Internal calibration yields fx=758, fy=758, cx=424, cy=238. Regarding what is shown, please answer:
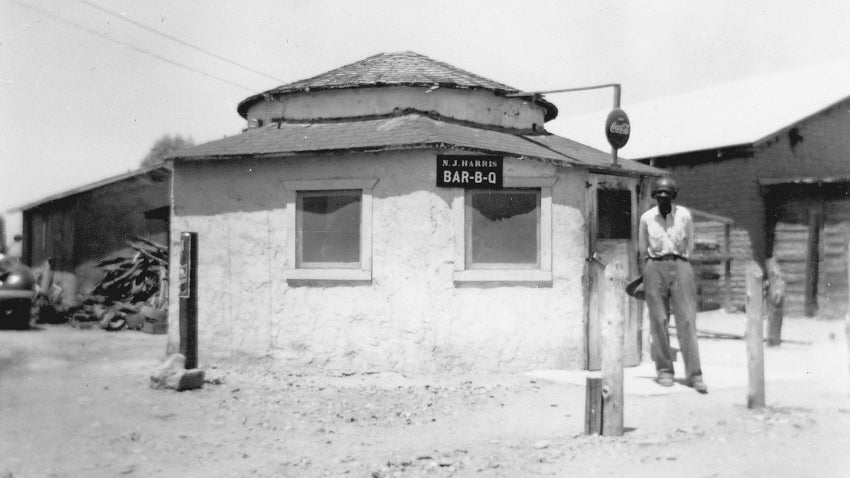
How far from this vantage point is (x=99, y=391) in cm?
882

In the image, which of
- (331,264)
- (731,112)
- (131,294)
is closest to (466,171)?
(331,264)

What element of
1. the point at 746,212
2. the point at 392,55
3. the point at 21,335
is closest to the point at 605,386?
the point at 392,55

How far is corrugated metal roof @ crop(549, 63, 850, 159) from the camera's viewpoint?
63.7 feet

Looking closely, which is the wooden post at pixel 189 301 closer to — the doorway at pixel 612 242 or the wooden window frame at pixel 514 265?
the wooden window frame at pixel 514 265

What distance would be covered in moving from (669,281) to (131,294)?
43.4ft

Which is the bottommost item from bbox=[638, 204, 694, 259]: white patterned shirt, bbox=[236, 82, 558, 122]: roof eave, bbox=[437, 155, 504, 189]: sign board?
bbox=[638, 204, 694, 259]: white patterned shirt

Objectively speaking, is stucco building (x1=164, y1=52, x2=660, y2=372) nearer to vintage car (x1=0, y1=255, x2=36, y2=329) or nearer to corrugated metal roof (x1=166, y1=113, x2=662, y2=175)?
corrugated metal roof (x1=166, y1=113, x2=662, y2=175)

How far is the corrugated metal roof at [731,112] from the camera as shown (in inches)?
764

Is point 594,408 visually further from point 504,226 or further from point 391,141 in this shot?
point 391,141

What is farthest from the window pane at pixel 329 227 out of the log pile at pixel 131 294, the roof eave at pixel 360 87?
the log pile at pixel 131 294

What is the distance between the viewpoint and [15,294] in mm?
15180

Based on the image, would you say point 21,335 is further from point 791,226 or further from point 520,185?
point 791,226

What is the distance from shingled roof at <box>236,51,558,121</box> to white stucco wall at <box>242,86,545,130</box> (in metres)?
0.12

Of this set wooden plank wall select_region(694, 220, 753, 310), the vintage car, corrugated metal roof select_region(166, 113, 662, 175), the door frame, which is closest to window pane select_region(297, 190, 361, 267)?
corrugated metal roof select_region(166, 113, 662, 175)
